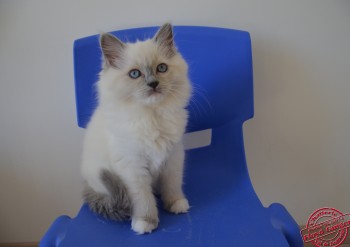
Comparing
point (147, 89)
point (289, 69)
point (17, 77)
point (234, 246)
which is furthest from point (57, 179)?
point (289, 69)

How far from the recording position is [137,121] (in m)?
1.03

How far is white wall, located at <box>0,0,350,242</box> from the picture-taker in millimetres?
1305

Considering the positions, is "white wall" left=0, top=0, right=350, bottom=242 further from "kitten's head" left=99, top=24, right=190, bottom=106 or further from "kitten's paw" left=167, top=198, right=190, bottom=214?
"kitten's paw" left=167, top=198, right=190, bottom=214

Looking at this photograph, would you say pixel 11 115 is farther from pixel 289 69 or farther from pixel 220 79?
pixel 289 69

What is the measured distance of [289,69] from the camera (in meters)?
1.41

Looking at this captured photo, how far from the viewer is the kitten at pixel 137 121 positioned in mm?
995

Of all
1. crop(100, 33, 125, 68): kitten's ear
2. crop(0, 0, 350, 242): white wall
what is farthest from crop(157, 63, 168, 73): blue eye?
crop(0, 0, 350, 242): white wall

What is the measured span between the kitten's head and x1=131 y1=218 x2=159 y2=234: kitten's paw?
38 cm

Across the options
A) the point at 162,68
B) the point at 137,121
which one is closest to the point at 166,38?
the point at 162,68

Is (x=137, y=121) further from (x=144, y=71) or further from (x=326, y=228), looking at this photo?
(x=326, y=228)

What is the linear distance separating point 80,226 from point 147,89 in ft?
1.64

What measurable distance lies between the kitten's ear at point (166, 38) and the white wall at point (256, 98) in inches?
12.5

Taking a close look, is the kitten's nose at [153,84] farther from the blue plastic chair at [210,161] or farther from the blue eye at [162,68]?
the blue plastic chair at [210,161]

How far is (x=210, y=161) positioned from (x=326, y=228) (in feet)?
2.16
